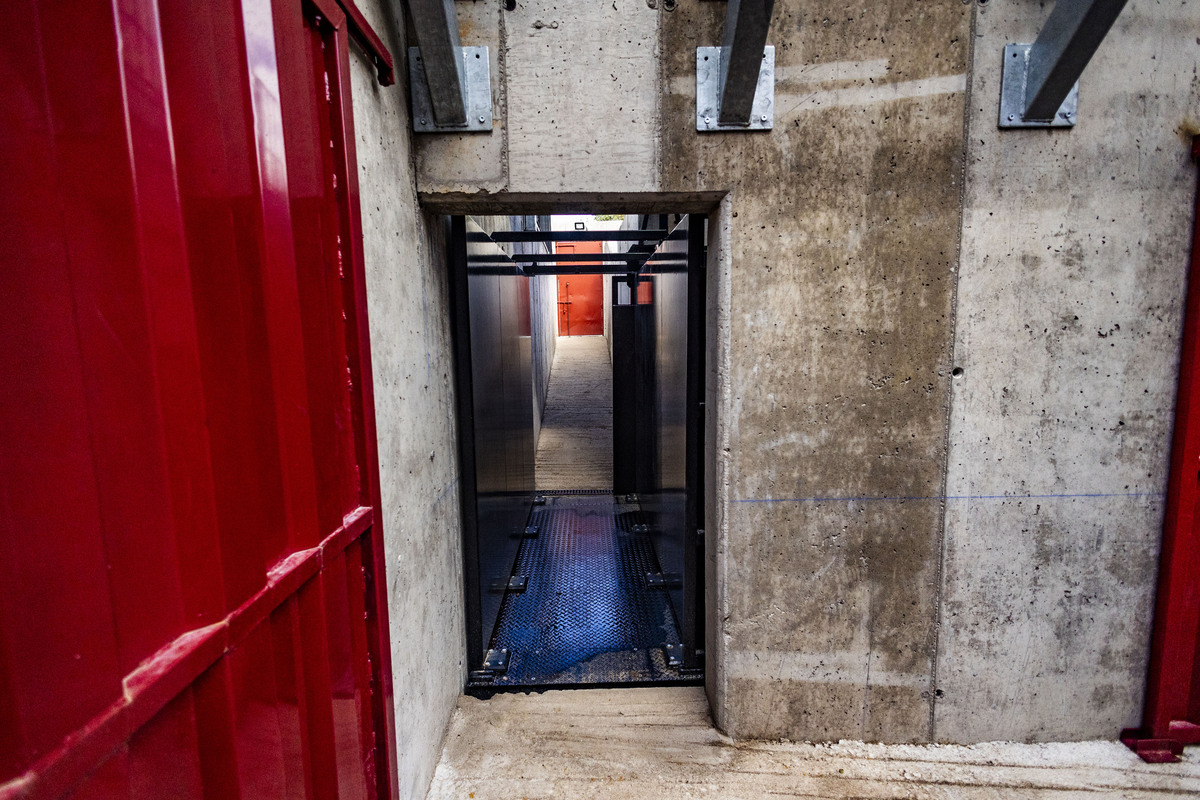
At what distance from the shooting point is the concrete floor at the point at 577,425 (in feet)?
27.0

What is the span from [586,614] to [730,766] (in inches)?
64.7

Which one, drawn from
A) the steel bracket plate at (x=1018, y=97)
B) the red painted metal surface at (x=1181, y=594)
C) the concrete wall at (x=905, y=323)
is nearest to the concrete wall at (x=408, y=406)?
the concrete wall at (x=905, y=323)

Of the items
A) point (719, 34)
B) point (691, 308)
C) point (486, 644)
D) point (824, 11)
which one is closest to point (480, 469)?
point (486, 644)

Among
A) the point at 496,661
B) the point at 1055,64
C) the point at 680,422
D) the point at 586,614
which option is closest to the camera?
the point at 1055,64

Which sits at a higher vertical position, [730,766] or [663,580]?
[663,580]

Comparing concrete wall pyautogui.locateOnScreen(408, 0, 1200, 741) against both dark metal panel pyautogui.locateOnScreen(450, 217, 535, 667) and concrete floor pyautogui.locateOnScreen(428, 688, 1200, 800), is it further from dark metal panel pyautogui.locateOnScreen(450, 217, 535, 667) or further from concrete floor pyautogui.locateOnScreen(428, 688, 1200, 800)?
dark metal panel pyautogui.locateOnScreen(450, 217, 535, 667)

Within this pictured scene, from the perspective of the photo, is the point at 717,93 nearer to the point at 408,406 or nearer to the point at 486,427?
the point at 408,406

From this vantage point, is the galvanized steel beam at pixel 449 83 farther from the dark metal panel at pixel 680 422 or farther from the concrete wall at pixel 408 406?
the dark metal panel at pixel 680 422


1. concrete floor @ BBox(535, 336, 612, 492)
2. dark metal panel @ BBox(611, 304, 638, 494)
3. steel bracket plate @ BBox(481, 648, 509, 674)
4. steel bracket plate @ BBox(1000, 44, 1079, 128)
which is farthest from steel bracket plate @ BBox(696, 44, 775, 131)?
concrete floor @ BBox(535, 336, 612, 492)

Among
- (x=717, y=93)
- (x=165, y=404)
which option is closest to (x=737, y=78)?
(x=717, y=93)

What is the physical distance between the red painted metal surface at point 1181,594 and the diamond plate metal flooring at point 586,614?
7.85 ft

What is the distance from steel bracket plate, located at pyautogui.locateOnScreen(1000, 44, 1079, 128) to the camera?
248 cm

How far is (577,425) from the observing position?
10.9m

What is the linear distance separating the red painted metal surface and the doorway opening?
229 cm
